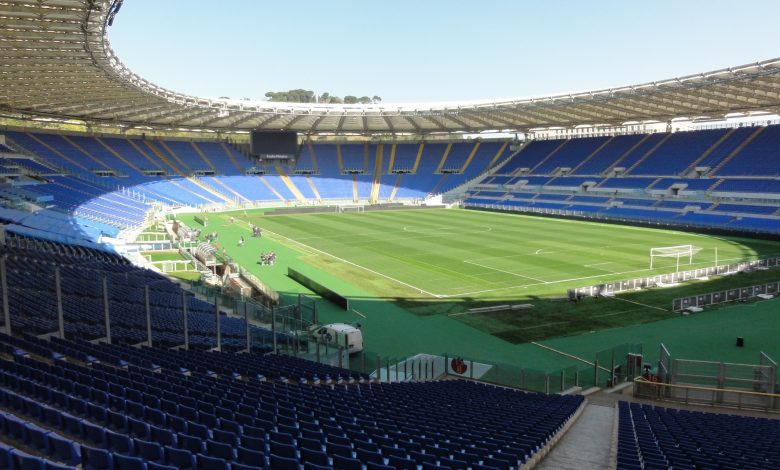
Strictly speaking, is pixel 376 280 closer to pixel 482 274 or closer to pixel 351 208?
pixel 482 274

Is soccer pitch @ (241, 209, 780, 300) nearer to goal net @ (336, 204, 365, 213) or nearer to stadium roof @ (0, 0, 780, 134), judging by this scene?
goal net @ (336, 204, 365, 213)

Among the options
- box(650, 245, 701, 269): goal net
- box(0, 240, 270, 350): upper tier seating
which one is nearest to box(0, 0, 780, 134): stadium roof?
box(0, 240, 270, 350): upper tier seating

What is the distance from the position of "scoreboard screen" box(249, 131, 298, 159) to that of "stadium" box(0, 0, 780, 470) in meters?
0.33

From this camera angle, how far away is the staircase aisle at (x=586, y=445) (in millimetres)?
9156

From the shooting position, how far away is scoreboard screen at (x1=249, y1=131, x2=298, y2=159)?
265 feet

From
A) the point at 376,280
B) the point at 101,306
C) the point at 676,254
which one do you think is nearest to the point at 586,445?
the point at 101,306

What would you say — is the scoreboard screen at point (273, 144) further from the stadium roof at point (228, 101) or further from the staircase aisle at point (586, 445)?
the staircase aisle at point (586, 445)

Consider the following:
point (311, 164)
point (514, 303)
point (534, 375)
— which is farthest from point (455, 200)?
point (534, 375)

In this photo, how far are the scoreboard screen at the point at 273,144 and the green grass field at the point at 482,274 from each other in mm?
24217

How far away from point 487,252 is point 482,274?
7215 millimetres

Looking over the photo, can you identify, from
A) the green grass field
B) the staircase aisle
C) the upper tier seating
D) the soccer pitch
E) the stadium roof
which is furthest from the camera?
the soccer pitch

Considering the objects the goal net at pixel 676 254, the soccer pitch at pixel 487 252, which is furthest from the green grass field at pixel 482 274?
the goal net at pixel 676 254

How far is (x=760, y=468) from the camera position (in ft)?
26.1

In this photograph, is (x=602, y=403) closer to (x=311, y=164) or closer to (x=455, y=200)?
(x=455, y=200)
